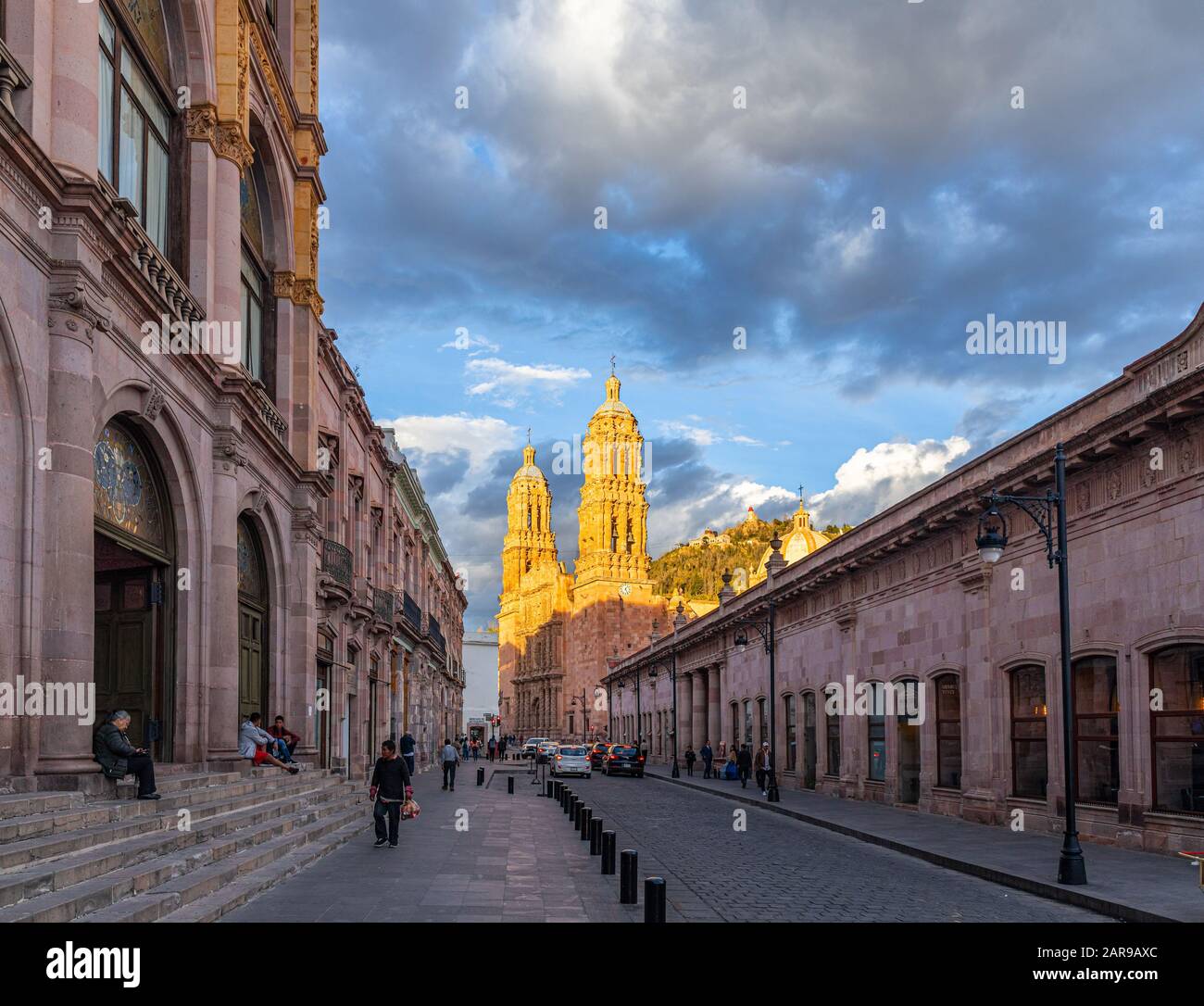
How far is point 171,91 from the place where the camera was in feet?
66.6

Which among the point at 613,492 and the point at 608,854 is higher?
the point at 613,492

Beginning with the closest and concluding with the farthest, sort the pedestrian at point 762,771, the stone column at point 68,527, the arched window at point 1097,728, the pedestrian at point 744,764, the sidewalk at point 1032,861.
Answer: the stone column at point 68,527 < the sidewalk at point 1032,861 < the arched window at point 1097,728 < the pedestrian at point 762,771 < the pedestrian at point 744,764

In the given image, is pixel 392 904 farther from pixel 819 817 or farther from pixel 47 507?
pixel 819 817

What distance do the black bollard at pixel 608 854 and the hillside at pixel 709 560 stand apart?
14451 centimetres

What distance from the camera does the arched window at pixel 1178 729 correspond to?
17.9 meters

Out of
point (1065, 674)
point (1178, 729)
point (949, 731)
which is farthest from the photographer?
point (949, 731)

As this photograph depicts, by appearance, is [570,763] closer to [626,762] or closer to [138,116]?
[626,762]

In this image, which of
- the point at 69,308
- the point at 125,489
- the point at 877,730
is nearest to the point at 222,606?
the point at 125,489

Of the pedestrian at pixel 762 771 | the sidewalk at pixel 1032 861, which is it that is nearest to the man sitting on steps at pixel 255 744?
the sidewalk at pixel 1032 861

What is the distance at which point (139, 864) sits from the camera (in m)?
11.4

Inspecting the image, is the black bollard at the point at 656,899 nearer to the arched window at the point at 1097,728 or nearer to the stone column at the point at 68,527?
the stone column at the point at 68,527

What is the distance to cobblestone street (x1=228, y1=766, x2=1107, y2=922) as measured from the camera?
41.9ft

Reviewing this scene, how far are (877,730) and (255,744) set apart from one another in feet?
56.0
